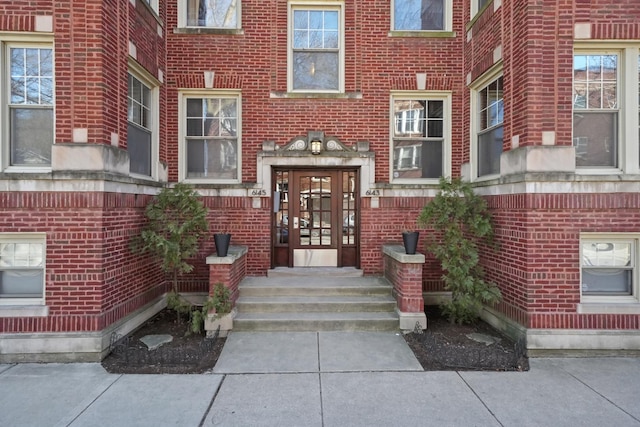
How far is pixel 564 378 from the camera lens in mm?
4258

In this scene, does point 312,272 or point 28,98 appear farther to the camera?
point 312,272

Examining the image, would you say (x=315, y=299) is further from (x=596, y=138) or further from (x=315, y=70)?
(x=596, y=138)

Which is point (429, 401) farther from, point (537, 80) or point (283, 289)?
point (537, 80)

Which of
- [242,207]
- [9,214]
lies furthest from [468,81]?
[9,214]

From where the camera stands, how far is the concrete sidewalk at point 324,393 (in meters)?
3.43

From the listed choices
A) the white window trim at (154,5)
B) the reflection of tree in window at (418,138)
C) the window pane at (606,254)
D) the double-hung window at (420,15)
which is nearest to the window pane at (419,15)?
the double-hung window at (420,15)

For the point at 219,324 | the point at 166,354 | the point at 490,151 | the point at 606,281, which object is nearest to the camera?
the point at 166,354

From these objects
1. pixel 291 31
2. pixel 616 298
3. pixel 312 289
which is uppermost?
pixel 291 31

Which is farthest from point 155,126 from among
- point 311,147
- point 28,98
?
point 311,147

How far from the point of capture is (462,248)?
5781 mm

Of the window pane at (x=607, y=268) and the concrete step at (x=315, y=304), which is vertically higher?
the window pane at (x=607, y=268)

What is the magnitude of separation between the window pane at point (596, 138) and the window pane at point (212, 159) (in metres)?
5.81

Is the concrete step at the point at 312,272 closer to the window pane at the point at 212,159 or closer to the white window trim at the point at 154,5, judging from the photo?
the window pane at the point at 212,159

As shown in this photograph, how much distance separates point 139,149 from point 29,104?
1.57 m
